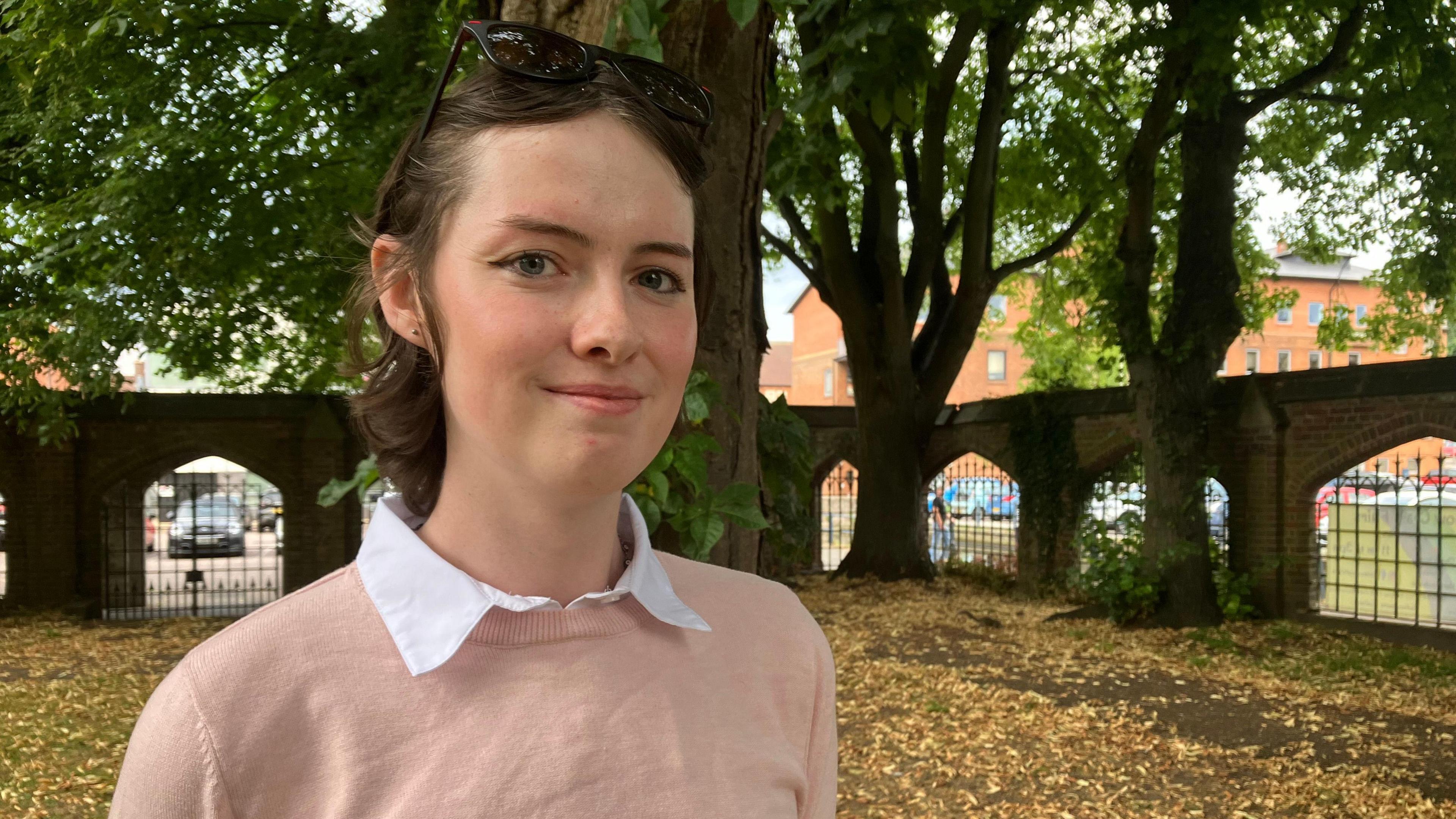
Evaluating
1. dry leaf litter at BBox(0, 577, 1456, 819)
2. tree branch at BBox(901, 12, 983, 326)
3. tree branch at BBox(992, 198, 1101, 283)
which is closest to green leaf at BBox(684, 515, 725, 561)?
dry leaf litter at BBox(0, 577, 1456, 819)

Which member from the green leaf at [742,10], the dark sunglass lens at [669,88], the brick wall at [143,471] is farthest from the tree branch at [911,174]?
the dark sunglass lens at [669,88]

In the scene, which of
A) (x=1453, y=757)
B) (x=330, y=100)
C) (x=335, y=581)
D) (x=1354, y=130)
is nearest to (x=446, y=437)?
(x=335, y=581)

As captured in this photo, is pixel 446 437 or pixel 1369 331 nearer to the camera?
pixel 446 437

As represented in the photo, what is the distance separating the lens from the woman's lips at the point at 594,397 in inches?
43.9

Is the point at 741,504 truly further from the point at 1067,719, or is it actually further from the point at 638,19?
the point at 1067,719

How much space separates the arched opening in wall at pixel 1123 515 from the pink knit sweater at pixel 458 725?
10.9m

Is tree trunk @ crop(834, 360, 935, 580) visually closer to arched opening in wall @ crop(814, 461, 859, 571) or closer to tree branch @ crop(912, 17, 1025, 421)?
arched opening in wall @ crop(814, 461, 859, 571)

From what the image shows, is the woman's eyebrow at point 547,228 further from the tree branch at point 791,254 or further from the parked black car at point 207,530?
the parked black car at point 207,530

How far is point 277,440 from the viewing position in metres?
14.1

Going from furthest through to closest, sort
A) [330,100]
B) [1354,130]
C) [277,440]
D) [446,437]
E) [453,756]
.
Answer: [277,440], [1354,130], [330,100], [446,437], [453,756]

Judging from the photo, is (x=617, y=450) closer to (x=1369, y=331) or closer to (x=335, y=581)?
(x=335, y=581)

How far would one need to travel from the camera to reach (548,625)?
47.3 inches

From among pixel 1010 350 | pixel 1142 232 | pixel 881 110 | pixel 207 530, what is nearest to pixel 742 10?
pixel 881 110

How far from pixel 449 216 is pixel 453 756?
0.55 m
